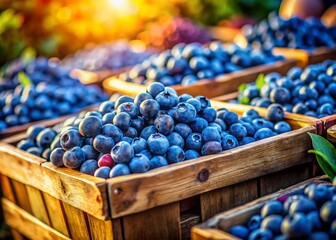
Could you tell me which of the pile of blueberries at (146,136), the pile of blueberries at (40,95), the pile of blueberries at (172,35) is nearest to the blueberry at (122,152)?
the pile of blueberries at (146,136)

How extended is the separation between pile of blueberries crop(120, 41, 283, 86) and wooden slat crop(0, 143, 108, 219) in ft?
3.05

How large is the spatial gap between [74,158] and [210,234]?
533 millimetres

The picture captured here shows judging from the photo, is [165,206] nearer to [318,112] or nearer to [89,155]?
[89,155]

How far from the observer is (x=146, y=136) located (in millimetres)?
1545

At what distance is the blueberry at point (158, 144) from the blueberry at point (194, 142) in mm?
97

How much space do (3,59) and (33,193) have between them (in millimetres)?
2089

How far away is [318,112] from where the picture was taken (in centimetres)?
194

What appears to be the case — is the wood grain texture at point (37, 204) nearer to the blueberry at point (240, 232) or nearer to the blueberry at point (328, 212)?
the blueberry at point (240, 232)

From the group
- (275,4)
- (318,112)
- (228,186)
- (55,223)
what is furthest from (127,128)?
(275,4)

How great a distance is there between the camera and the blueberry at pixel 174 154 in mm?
1489

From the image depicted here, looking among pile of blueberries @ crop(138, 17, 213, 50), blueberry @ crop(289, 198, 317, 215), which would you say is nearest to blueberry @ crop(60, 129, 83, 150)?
blueberry @ crop(289, 198, 317, 215)

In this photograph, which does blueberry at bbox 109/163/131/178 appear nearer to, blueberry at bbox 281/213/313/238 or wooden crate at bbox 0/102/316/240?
wooden crate at bbox 0/102/316/240

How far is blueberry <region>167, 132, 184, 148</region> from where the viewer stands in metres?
1.52

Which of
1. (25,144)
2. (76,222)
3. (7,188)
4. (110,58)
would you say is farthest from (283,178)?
(110,58)
